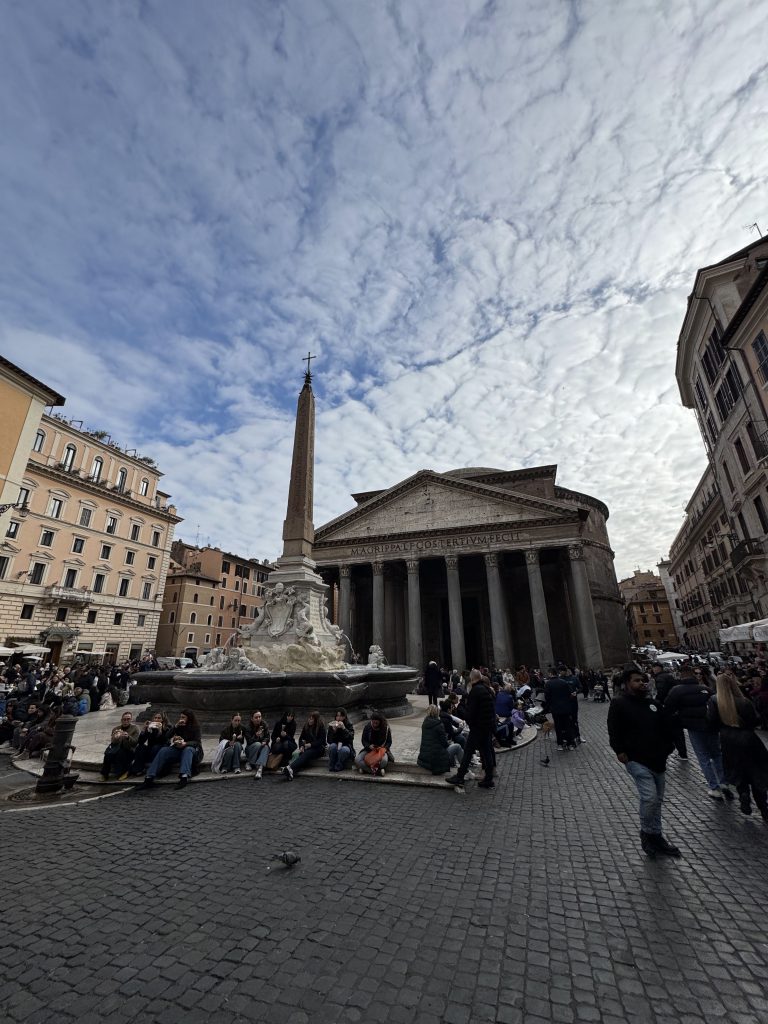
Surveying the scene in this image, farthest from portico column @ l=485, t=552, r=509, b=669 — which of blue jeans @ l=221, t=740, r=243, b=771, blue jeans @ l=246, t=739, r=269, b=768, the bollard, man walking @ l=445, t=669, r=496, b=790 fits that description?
the bollard

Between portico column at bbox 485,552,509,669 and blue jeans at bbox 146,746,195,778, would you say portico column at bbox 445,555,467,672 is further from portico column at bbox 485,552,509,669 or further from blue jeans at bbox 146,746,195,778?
blue jeans at bbox 146,746,195,778

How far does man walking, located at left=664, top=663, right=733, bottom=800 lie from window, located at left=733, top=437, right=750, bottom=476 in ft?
63.4

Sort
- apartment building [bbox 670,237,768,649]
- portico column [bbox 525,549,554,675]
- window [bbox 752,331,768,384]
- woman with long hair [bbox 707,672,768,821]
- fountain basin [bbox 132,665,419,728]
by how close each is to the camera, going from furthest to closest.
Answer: portico column [bbox 525,549,554,675], apartment building [bbox 670,237,768,649], window [bbox 752,331,768,384], fountain basin [bbox 132,665,419,728], woman with long hair [bbox 707,672,768,821]

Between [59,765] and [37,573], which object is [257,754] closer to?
[59,765]

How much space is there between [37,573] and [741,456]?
37467mm

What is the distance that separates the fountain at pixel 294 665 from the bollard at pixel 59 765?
2.22 meters

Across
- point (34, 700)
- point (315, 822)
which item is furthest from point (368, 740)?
point (34, 700)

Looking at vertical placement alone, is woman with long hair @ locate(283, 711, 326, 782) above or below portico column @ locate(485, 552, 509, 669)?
below

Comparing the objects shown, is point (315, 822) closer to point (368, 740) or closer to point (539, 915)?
point (368, 740)

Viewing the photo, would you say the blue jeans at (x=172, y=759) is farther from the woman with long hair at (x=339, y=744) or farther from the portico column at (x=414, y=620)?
the portico column at (x=414, y=620)

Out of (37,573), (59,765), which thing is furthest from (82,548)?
(59,765)

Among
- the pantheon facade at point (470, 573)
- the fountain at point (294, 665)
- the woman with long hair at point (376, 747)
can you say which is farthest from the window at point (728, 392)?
the woman with long hair at point (376, 747)

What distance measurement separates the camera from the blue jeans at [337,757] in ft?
21.4

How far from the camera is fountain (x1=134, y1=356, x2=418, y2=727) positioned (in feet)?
27.3
